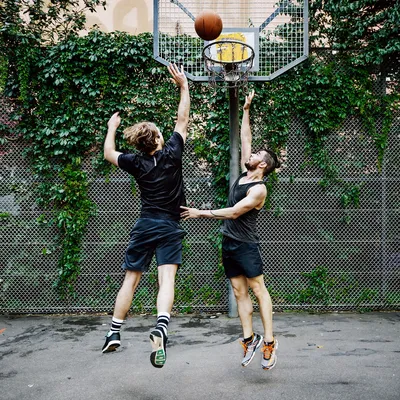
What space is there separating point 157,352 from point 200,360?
1.23 meters

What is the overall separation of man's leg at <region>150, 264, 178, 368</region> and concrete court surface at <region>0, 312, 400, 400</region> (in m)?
0.47

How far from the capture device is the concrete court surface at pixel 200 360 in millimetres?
3600

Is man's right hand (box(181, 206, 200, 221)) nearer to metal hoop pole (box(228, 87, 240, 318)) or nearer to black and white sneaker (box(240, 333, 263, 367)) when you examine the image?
black and white sneaker (box(240, 333, 263, 367))

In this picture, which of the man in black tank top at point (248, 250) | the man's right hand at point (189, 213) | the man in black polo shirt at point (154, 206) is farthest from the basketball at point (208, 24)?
the man's right hand at point (189, 213)

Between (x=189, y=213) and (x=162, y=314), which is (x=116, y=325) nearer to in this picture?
(x=162, y=314)

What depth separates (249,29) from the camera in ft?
16.6

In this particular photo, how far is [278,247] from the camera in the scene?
600 centimetres

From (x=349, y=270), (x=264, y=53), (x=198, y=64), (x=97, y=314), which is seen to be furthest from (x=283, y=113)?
(x=97, y=314)

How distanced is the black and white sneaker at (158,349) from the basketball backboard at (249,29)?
3013 millimetres

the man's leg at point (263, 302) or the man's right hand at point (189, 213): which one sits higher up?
the man's right hand at point (189, 213)

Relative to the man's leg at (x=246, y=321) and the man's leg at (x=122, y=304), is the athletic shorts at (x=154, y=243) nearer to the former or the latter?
A: the man's leg at (x=122, y=304)

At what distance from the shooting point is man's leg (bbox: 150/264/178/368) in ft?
10.7

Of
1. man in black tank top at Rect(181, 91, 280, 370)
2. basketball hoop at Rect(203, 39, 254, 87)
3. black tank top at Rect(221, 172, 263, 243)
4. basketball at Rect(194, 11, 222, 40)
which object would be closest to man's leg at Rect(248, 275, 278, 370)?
man in black tank top at Rect(181, 91, 280, 370)

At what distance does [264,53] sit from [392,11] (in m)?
1.93
